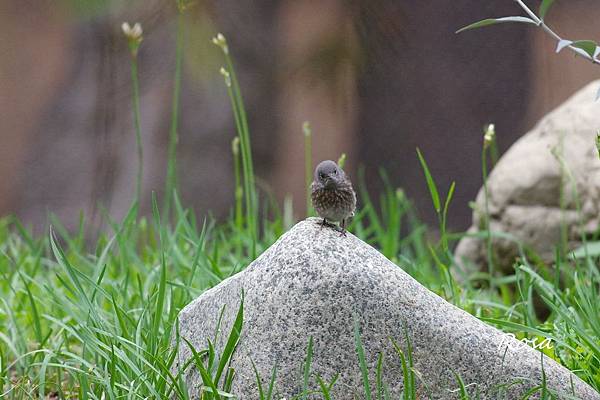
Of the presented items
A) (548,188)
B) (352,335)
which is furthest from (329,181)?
(548,188)

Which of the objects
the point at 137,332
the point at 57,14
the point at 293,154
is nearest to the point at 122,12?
the point at 57,14

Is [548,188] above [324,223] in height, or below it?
below

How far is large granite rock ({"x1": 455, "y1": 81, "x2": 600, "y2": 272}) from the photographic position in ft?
13.5

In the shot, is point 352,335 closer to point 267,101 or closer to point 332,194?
point 332,194

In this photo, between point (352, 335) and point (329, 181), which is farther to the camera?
point (329, 181)

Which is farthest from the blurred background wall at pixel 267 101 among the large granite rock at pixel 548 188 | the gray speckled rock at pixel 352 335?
the gray speckled rock at pixel 352 335

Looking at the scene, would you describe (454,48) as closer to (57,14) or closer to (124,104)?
(124,104)

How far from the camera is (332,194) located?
8.45 ft

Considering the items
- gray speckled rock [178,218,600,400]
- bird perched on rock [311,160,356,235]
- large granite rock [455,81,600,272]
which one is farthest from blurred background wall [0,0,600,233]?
gray speckled rock [178,218,600,400]

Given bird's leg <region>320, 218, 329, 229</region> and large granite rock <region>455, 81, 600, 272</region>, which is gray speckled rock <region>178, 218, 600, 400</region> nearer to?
bird's leg <region>320, 218, 329, 229</region>

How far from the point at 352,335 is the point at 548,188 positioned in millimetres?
2313

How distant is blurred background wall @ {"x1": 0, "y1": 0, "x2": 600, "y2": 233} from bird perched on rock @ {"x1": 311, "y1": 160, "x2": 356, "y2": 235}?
130 inches

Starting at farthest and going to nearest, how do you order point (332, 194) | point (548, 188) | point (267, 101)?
point (267, 101)
point (548, 188)
point (332, 194)

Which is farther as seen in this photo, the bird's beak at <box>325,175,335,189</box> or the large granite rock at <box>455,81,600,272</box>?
the large granite rock at <box>455,81,600,272</box>
